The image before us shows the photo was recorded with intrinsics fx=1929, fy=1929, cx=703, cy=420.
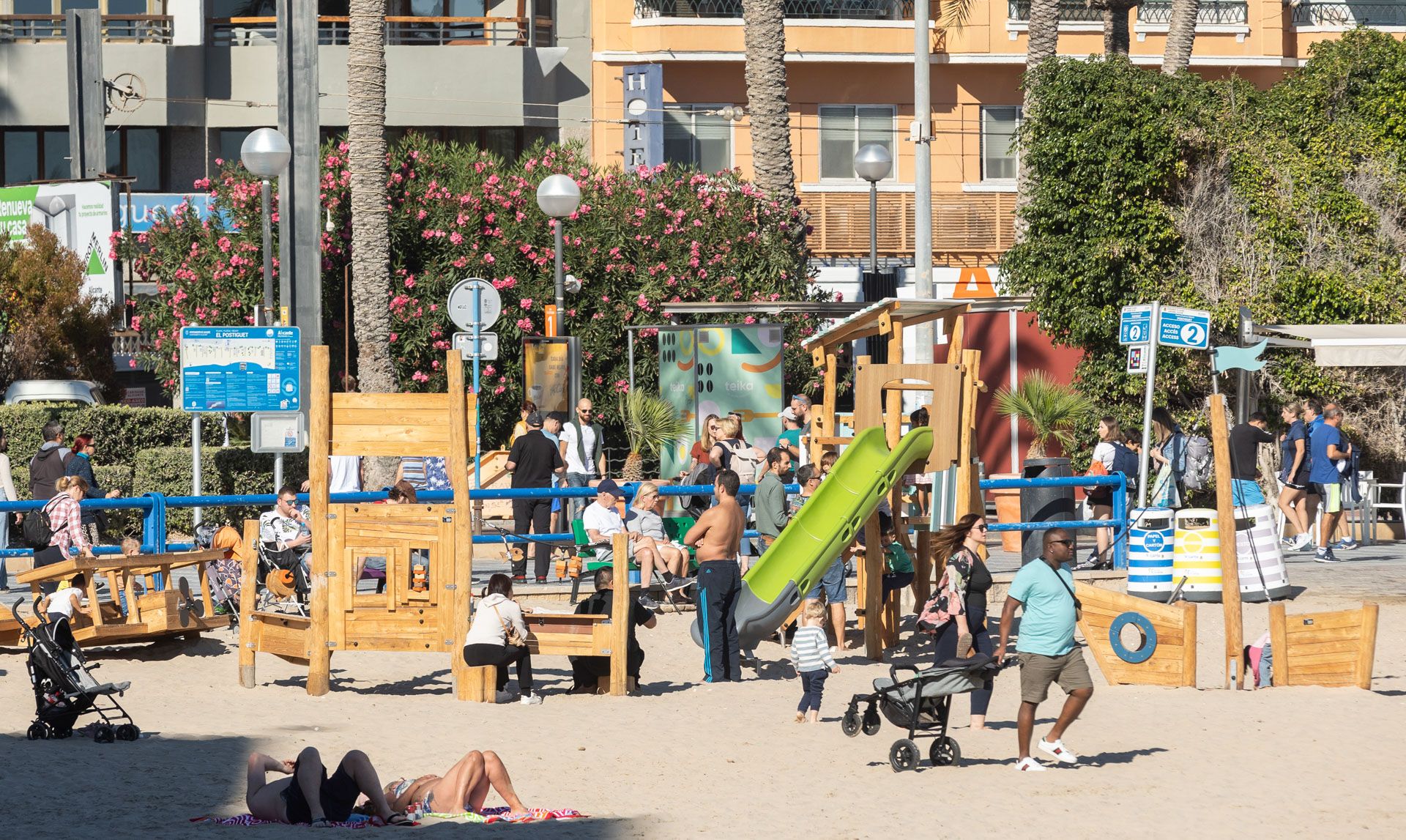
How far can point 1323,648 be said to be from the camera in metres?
14.3

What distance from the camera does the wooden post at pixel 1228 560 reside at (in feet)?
47.4

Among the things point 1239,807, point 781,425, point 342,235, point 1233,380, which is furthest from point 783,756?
point 342,235

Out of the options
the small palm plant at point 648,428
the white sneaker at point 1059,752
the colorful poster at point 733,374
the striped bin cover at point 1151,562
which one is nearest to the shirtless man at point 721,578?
the white sneaker at point 1059,752

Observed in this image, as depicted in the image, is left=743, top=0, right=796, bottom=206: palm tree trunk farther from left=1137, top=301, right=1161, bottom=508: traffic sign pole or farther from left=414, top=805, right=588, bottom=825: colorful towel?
left=414, top=805, right=588, bottom=825: colorful towel

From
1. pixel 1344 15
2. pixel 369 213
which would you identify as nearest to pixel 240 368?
pixel 369 213

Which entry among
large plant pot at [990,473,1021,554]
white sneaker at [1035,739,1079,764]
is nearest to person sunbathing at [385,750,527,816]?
white sneaker at [1035,739,1079,764]

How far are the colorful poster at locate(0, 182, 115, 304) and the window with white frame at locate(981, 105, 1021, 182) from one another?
56.0 feet

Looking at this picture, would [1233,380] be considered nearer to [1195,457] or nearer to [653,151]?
[1195,457]

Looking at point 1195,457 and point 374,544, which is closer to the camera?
point 374,544

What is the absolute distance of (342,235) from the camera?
2845 cm

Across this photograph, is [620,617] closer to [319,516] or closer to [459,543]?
[459,543]

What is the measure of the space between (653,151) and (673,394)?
1312 centimetres

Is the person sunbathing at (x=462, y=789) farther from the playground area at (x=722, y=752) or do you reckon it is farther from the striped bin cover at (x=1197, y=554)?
the striped bin cover at (x=1197, y=554)

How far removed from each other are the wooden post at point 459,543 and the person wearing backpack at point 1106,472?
731cm
